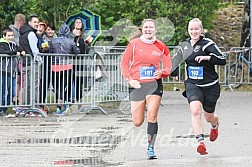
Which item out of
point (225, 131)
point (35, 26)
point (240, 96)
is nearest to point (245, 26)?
point (240, 96)

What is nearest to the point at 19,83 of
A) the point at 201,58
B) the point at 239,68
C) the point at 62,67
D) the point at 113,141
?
the point at 62,67

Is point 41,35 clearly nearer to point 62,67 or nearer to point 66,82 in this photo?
point 62,67

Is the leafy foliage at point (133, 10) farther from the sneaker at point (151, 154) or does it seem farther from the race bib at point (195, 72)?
the sneaker at point (151, 154)

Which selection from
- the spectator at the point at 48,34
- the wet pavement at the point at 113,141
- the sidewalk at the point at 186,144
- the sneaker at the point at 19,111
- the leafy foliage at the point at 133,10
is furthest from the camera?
the leafy foliage at the point at 133,10

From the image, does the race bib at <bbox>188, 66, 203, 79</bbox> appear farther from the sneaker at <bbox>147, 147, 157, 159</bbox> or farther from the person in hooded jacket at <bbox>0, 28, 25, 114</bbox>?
the person in hooded jacket at <bbox>0, 28, 25, 114</bbox>

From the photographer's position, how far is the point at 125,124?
47.7ft

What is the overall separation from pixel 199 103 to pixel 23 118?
18.7ft

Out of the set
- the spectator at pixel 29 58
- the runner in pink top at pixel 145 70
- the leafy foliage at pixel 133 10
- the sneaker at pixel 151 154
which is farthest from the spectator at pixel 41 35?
the leafy foliage at pixel 133 10

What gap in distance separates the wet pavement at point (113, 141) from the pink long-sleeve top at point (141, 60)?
107cm

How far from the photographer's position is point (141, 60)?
10.8 m

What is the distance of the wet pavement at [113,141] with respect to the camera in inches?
398

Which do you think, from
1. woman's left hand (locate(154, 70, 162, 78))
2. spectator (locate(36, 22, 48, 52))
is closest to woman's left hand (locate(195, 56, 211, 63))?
woman's left hand (locate(154, 70, 162, 78))

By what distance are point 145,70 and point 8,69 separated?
5.61 metres

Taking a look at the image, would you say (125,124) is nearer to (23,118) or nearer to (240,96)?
(23,118)
